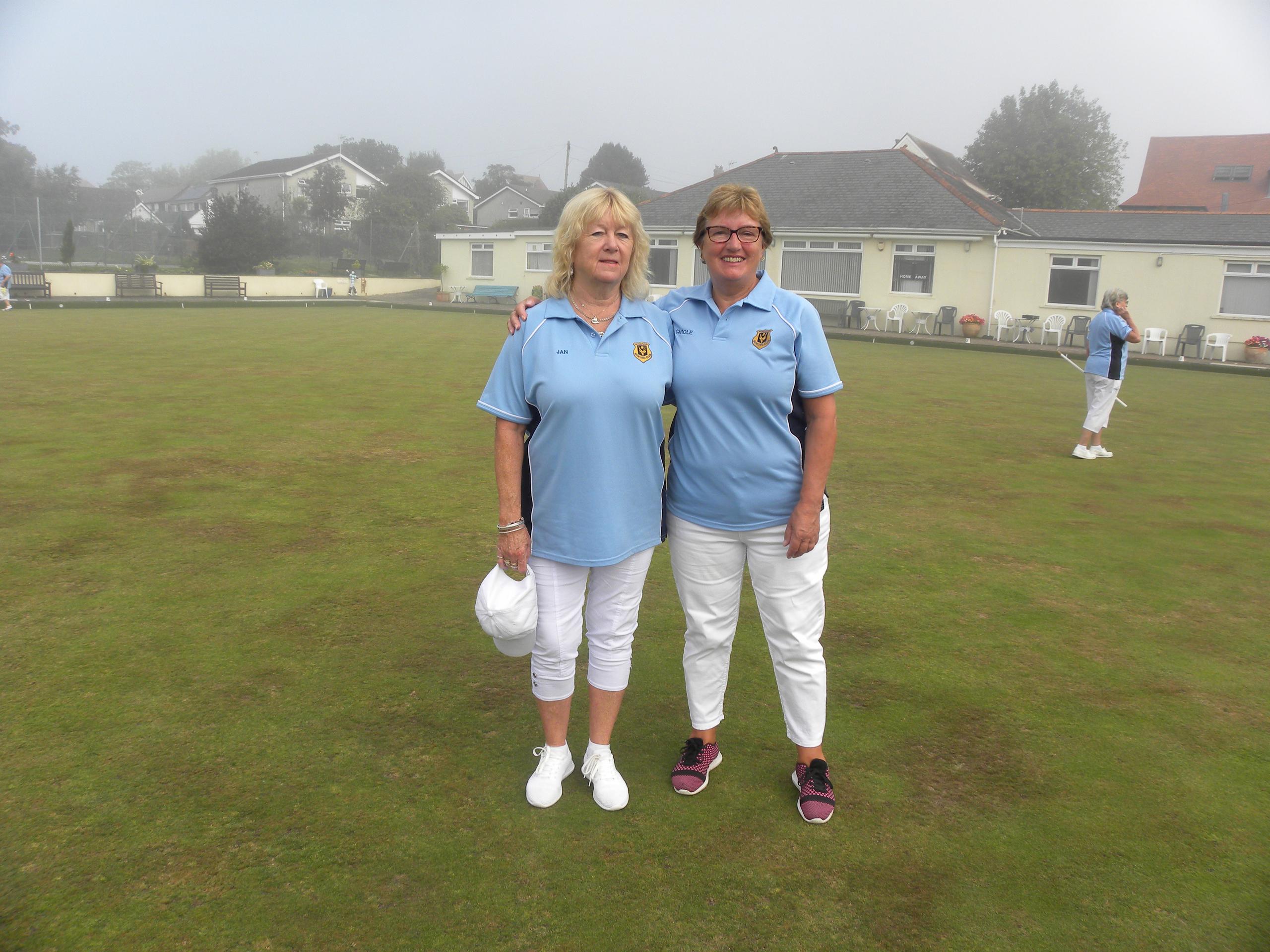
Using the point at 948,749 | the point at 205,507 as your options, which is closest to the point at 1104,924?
the point at 948,749

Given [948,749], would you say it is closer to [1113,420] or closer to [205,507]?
[205,507]

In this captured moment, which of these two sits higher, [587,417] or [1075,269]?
[1075,269]

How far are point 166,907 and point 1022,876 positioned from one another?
2.35 meters

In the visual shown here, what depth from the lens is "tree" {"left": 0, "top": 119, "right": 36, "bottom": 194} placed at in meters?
52.8

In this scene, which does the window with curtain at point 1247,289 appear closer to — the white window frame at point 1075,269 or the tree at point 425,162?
the white window frame at point 1075,269

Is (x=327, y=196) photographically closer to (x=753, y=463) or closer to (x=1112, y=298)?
(x=1112, y=298)

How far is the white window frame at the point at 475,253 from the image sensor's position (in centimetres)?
3759

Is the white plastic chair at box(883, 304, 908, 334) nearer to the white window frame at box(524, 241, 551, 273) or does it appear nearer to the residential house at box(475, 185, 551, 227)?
the white window frame at box(524, 241, 551, 273)

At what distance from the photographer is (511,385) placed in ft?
9.09

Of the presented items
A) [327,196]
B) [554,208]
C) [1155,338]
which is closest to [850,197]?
[1155,338]

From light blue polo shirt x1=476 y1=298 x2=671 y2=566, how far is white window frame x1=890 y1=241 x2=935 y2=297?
85.7ft

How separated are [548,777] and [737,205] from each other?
1.88 meters

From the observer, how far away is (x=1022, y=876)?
105 inches

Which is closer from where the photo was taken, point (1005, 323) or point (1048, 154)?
point (1005, 323)
